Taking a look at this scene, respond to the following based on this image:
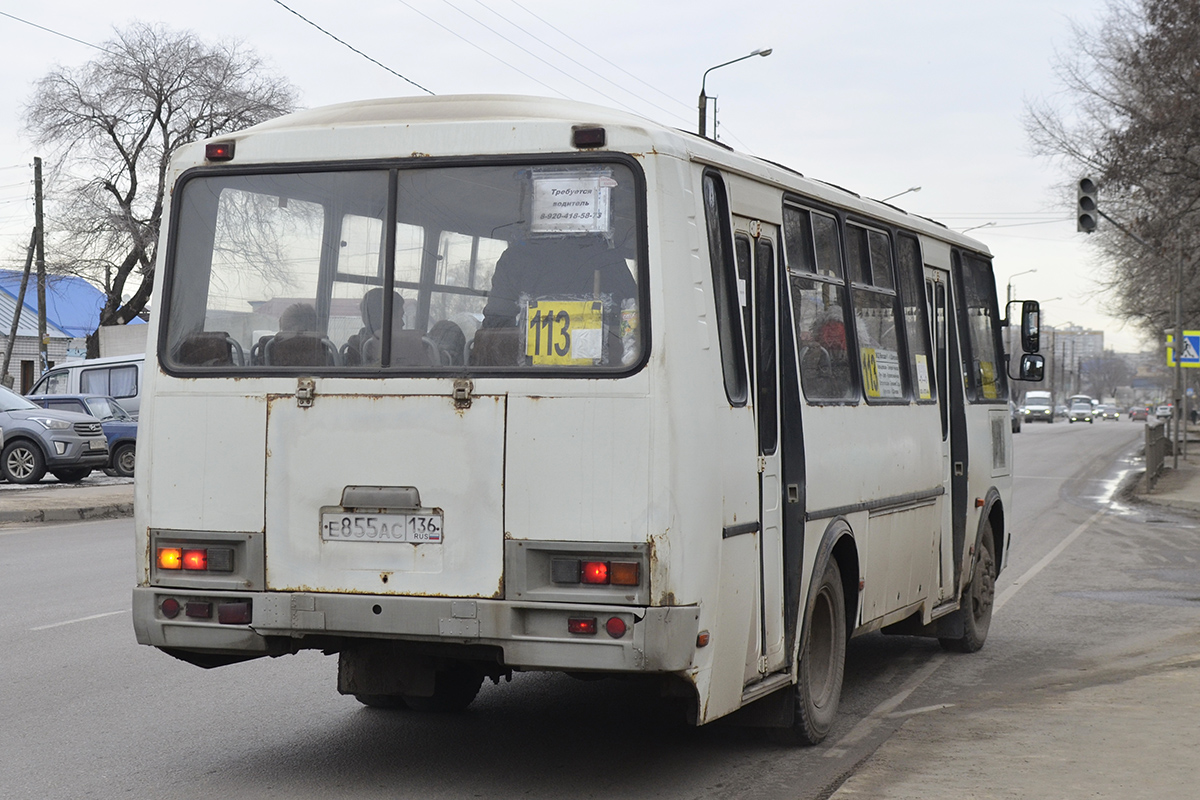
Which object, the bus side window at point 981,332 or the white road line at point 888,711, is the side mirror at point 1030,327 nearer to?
the bus side window at point 981,332

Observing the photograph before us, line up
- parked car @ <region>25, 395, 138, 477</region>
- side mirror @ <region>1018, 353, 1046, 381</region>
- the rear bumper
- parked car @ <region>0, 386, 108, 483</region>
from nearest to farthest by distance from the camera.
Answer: the rear bumper, side mirror @ <region>1018, 353, 1046, 381</region>, parked car @ <region>0, 386, 108, 483</region>, parked car @ <region>25, 395, 138, 477</region>

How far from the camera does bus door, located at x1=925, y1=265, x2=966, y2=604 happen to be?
9.55 metres

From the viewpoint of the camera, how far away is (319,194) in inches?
248

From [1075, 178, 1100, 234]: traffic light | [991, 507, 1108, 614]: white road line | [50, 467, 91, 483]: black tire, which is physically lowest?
[991, 507, 1108, 614]: white road line

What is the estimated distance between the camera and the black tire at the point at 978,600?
1026 cm

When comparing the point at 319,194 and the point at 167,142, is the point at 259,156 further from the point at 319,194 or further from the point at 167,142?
the point at 167,142

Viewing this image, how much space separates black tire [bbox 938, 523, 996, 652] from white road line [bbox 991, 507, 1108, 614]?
0.85 m

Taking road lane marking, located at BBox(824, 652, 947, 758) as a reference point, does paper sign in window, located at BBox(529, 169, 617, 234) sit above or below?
above

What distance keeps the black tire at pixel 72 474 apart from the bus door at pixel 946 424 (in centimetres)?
1955

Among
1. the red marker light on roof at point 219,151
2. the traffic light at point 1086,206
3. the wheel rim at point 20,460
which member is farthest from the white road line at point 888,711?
the wheel rim at point 20,460

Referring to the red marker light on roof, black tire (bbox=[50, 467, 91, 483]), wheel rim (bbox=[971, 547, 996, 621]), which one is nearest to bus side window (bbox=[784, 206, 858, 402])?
the red marker light on roof

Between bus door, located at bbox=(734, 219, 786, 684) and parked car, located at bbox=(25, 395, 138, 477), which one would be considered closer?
bus door, located at bbox=(734, 219, 786, 684)

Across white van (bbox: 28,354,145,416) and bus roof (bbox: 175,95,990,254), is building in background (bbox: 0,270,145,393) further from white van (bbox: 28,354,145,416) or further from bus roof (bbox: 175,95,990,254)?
bus roof (bbox: 175,95,990,254)

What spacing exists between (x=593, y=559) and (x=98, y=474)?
2675 centimetres
